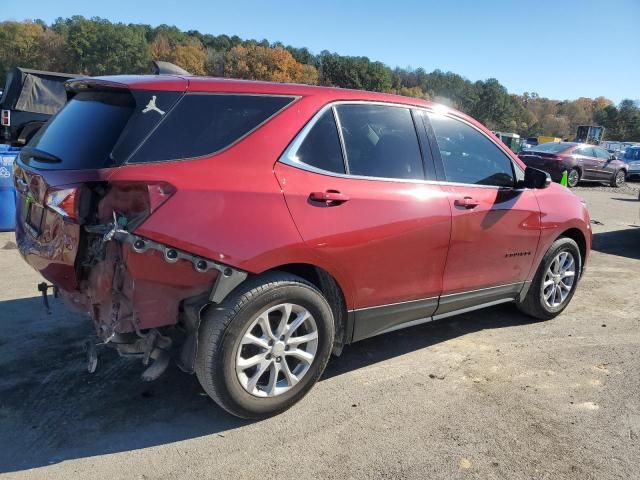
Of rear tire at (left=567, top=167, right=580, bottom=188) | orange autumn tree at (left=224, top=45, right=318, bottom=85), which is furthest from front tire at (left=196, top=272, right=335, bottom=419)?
orange autumn tree at (left=224, top=45, right=318, bottom=85)

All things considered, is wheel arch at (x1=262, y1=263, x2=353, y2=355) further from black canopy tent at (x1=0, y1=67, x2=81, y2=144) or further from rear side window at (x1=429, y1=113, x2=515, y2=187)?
black canopy tent at (x1=0, y1=67, x2=81, y2=144)

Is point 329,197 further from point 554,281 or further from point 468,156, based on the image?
point 554,281

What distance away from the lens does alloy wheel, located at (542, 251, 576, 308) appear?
15.8ft

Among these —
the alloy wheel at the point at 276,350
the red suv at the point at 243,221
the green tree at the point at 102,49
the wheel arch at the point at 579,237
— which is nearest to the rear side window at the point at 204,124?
the red suv at the point at 243,221

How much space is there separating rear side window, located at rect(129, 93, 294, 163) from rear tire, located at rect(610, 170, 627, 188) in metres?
21.1

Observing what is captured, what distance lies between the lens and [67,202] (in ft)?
8.71

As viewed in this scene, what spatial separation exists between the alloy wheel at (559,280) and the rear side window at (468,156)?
3.44 ft

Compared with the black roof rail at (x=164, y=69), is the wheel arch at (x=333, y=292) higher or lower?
lower

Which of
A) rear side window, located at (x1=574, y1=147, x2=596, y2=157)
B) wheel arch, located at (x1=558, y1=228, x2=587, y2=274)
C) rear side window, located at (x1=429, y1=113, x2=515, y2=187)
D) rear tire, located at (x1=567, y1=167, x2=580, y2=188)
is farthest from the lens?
rear side window, located at (x1=574, y1=147, x2=596, y2=157)

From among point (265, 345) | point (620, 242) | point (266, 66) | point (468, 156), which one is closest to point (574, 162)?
point (620, 242)

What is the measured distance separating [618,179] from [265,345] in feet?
73.0

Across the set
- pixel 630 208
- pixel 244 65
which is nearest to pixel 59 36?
pixel 244 65

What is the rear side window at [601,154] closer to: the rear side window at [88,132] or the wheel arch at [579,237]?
the wheel arch at [579,237]

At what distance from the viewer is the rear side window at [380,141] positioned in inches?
132
